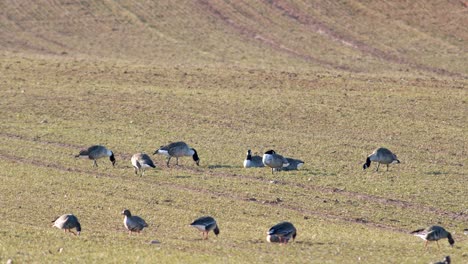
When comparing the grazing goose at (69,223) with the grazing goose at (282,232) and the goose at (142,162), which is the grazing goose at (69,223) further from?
the goose at (142,162)

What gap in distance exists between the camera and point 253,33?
68.8 m

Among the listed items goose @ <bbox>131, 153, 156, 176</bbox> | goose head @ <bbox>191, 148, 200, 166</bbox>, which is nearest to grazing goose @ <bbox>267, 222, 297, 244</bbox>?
goose @ <bbox>131, 153, 156, 176</bbox>

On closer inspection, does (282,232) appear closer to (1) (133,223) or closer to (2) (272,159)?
(1) (133,223)

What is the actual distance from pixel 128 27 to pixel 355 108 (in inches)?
1322

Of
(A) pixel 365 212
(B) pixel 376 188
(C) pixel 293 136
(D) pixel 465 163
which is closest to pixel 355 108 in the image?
(C) pixel 293 136

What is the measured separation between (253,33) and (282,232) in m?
50.4

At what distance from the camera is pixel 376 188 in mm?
26578

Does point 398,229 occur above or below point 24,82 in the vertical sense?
below

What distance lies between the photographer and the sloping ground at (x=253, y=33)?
6016 centimetres

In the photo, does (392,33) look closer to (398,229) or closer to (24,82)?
(24,82)

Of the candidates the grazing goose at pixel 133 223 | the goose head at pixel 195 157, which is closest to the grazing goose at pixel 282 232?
the grazing goose at pixel 133 223

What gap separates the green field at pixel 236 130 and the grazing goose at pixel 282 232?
0.35 metres

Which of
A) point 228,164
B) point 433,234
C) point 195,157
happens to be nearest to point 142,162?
point 195,157

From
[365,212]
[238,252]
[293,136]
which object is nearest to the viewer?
[238,252]
